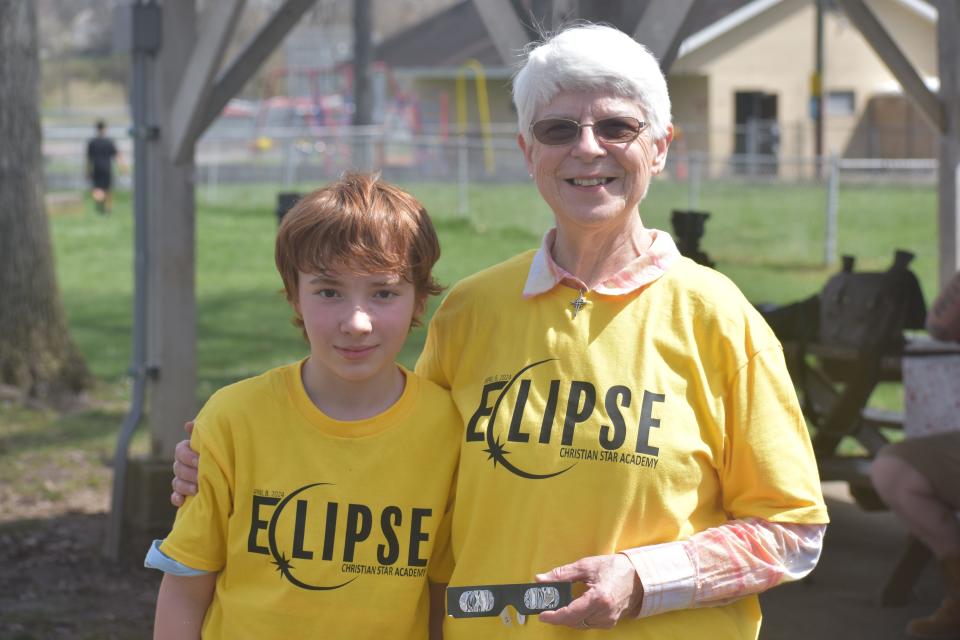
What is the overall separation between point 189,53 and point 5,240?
3.75 meters

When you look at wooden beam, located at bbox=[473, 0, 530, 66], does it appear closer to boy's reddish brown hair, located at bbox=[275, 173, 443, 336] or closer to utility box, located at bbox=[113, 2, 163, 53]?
boy's reddish brown hair, located at bbox=[275, 173, 443, 336]

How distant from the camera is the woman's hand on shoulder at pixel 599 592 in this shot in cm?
198

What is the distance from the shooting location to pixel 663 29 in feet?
10.9

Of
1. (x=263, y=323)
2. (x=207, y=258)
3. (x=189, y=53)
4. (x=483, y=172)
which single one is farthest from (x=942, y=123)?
(x=483, y=172)

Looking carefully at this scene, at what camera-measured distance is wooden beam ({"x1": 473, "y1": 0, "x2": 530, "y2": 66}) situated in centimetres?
344

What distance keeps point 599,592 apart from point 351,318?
59 cm

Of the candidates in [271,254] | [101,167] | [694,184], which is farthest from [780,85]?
[271,254]

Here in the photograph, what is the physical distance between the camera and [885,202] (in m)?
23.1

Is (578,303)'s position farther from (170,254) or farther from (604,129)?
(170,254)

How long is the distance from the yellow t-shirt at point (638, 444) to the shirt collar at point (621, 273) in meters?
0.02

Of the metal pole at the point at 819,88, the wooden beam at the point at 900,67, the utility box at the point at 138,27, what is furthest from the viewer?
the metal pole at the point at 819,88

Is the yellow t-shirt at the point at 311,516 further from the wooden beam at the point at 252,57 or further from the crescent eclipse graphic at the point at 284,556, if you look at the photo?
the wooden beam at the point at 252,57

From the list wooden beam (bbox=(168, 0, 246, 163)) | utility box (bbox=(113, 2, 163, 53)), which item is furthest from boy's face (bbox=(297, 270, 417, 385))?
utility box (bbox=(113, 2, 163, 53))

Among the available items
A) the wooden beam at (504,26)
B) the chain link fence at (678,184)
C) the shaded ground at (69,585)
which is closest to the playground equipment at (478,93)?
the chain link fence at (678,184)
